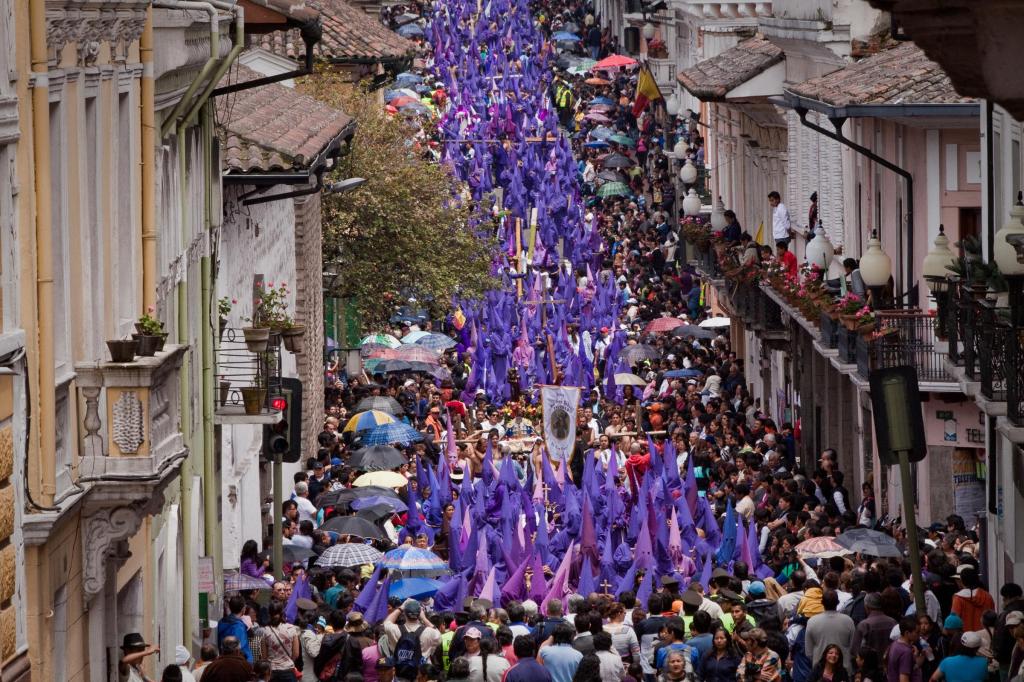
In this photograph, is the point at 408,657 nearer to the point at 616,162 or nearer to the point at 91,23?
the point at 91,23

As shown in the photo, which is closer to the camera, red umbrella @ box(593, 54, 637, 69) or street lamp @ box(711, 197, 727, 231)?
street lamp @ box(711, 197, 727, 231)

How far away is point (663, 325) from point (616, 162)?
26365mm

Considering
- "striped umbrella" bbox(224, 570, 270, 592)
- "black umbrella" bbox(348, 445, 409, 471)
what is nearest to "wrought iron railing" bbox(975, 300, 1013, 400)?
"striped umbrella" bbox(224, 570, 270, 592)

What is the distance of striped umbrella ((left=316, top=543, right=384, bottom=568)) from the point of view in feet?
87.7

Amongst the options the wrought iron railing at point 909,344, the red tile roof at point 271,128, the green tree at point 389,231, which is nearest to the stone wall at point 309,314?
the green tree at point 389,231

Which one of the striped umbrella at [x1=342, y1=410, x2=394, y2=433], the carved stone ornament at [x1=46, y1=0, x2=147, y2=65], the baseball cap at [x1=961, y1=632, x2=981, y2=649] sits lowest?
the baseball cap at [x1=961, y1=632, x2=981, y2=649]

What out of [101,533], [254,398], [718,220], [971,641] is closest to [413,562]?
[254,398]

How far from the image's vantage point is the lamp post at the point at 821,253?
120 feet

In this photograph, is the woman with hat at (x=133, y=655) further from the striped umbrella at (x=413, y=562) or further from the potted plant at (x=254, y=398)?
the potted plant at (x=254, y=398)

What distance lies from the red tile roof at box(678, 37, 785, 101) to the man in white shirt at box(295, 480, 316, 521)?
1342 centimetres

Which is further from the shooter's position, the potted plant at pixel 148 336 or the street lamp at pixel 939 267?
the street lamp at pixel 939 267

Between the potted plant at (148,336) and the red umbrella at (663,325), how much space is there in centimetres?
2893

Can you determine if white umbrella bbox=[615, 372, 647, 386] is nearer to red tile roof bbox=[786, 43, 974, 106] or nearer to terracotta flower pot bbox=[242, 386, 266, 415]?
red tile roof bbox=[786, 43, 974, 106]

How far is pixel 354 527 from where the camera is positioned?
29.0 m
